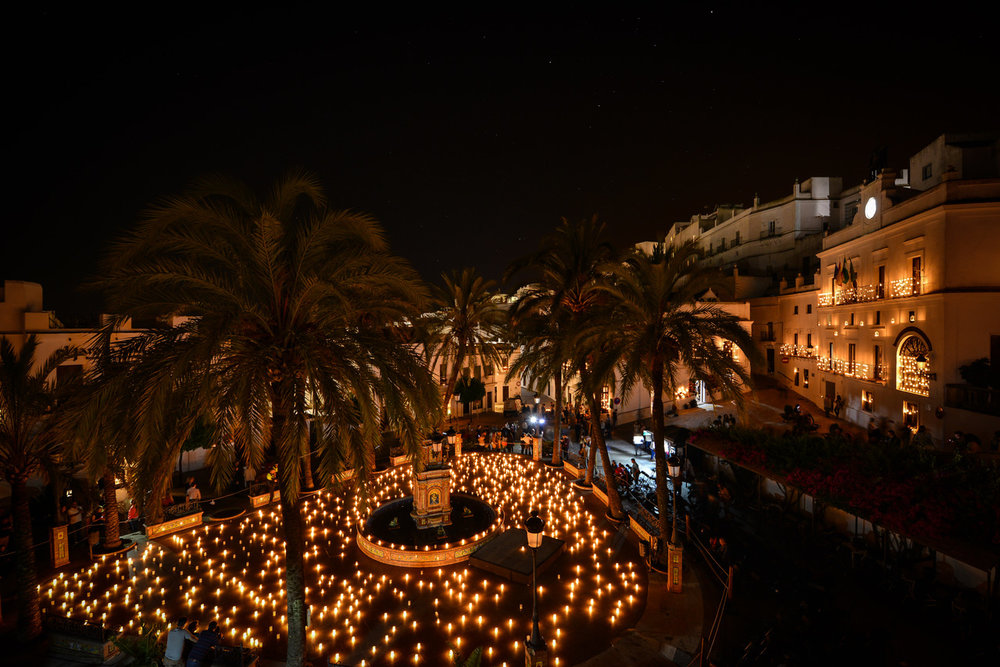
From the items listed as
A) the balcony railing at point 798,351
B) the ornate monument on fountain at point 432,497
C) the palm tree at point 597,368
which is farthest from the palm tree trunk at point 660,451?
the balcony railing at point 798,351

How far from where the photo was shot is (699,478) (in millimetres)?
19172

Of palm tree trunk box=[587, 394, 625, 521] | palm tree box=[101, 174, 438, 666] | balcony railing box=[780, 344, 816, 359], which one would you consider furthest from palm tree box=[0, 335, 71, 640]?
balcony railing box=[780, 344, 816, 359]

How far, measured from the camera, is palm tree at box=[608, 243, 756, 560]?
12.0 metres

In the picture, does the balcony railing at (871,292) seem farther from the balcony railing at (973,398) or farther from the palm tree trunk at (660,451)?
the palm tree trunk at (660,451)

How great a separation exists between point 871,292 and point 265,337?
30410 millimetres

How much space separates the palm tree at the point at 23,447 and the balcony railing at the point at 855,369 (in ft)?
109

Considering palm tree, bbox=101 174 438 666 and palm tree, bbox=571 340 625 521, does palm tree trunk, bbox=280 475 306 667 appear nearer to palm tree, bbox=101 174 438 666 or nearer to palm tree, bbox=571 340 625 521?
palm tree, bbox=101 174 438 666

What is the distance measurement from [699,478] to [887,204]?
1836cm

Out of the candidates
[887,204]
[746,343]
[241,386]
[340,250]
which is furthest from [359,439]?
[887,204]

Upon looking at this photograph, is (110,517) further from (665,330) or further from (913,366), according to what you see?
(913,366)

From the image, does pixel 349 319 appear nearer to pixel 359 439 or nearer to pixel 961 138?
pixel 359 439

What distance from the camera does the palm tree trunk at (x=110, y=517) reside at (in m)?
13.0

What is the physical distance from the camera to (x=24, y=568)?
30.8ft

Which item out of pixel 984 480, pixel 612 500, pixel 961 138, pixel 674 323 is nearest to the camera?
pixel 984 480
